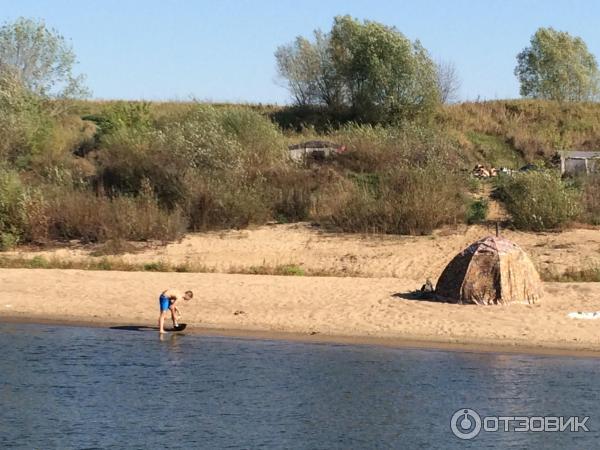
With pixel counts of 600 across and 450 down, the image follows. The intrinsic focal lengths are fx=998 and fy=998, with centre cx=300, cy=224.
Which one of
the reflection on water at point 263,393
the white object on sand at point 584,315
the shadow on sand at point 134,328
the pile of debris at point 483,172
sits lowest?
the reflection on water at point 263,393

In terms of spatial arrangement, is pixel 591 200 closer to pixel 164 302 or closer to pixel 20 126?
pixel 164 302

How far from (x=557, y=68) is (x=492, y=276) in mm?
53886

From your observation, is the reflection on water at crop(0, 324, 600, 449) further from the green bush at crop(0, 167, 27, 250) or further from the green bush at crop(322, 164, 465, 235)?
the green bush at crop(322, 164, 465, 235)

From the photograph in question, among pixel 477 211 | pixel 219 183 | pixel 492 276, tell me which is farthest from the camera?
pixel 219 183

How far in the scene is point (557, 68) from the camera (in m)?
70.8

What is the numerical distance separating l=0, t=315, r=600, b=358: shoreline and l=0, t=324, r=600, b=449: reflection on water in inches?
13.5

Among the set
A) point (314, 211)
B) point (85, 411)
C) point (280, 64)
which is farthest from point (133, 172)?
point (280, 64)

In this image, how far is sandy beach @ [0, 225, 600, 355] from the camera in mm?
19406

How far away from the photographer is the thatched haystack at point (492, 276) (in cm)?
2006

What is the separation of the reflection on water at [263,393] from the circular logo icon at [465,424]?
0.16 meters

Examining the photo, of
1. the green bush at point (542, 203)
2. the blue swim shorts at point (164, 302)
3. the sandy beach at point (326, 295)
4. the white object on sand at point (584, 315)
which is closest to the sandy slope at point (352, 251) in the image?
the sandy beach at point (326, 295)

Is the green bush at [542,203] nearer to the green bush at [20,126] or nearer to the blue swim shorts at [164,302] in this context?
the blue swim shorts at [164,302]

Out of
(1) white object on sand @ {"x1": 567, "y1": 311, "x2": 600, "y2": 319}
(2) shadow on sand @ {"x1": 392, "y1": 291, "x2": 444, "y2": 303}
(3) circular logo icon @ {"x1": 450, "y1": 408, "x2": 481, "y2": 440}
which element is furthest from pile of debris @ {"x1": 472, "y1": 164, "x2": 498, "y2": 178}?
(3) circular logo icon @ {"x1": 450, "y1": 408, "x2": 481, "y2": 440}

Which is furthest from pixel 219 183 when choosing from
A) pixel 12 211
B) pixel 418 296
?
pixel 418 296
